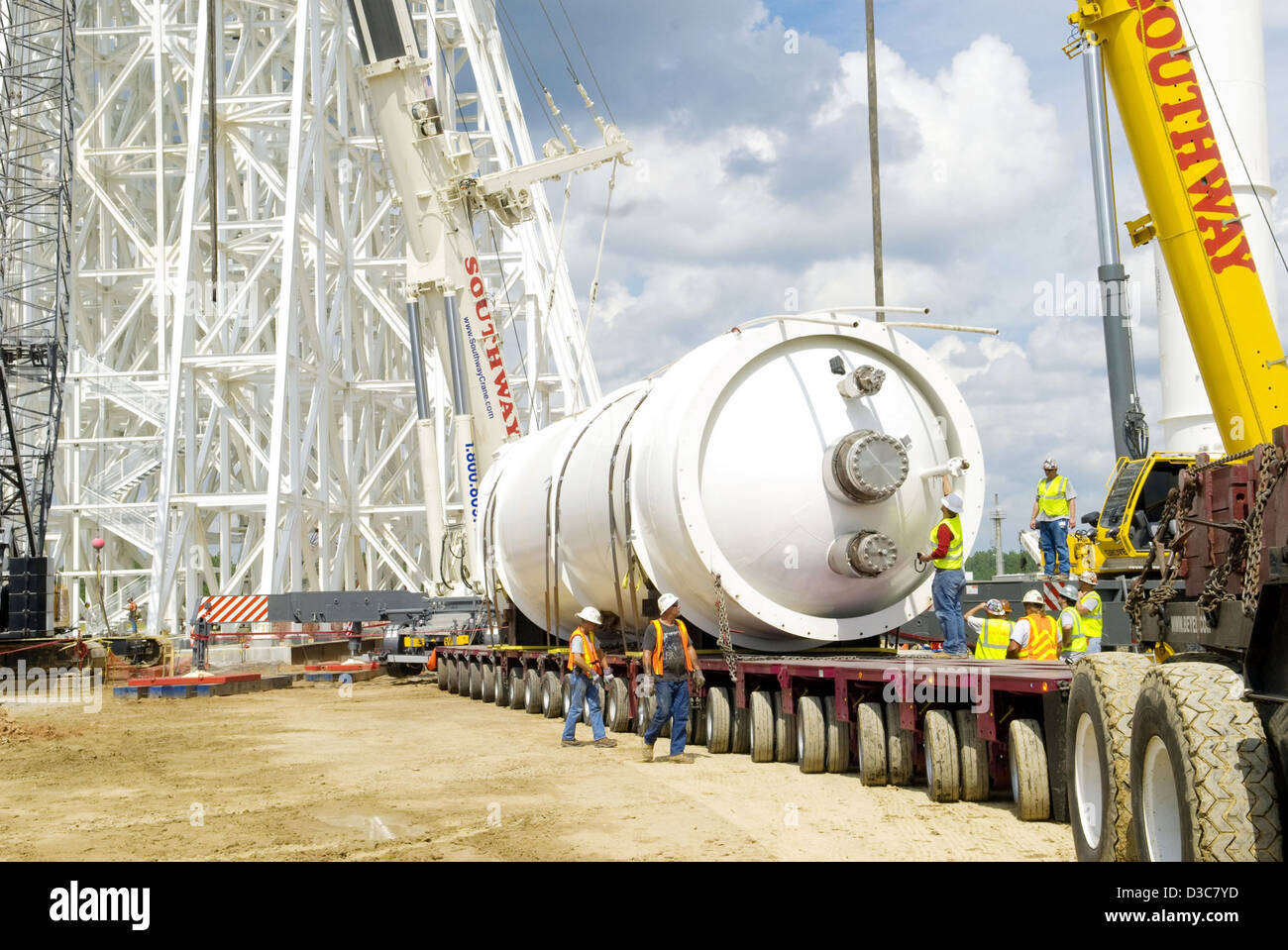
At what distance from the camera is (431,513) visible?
2220 centimetres

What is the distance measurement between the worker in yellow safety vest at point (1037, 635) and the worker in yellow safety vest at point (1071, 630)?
117mm

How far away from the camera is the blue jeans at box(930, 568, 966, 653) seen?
11.0 metres

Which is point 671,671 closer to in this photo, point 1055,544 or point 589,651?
point 589,651

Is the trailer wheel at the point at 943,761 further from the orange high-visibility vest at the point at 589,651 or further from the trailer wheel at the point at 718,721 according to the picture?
the orange high-visibility vest at the point at 589,651

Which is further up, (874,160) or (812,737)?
(874,160)

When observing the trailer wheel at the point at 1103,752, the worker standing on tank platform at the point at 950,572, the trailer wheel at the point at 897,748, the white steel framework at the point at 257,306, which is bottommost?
the trailer wheel at the point at 897,748

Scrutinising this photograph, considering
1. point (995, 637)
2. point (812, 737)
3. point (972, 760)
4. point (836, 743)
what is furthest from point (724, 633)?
point (972, 760)

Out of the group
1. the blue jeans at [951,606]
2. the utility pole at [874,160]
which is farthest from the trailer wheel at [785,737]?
the utility pole at [874,160]

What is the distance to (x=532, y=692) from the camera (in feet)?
54.3

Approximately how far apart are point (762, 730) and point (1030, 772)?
337cm

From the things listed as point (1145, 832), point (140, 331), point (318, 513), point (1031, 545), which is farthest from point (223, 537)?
point (1145, 832)

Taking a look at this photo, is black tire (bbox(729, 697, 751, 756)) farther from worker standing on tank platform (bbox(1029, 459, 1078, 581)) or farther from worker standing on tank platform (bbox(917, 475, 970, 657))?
worker standing on tank platform (bbox(1029, 459, 1078, 581))

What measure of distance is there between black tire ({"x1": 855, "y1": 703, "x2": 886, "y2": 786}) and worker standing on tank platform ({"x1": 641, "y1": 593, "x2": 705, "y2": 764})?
1850 millimetres

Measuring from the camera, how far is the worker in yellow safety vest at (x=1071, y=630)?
10.9 m
